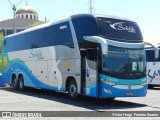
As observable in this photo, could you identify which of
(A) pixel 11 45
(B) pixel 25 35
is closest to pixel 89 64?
(B) pixel 25 35

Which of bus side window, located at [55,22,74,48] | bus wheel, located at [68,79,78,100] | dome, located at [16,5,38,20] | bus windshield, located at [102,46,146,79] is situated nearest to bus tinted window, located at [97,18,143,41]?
bus windshield, located at [102,46,146,79]

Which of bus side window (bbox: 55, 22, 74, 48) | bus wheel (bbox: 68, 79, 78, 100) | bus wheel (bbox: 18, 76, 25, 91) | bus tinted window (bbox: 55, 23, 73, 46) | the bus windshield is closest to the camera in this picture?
the bus windshield

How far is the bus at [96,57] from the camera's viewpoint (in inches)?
565

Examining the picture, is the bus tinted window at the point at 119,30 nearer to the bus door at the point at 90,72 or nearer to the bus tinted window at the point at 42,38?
the bus door at the point at 90,72

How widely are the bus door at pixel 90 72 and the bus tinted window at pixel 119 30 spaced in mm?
882

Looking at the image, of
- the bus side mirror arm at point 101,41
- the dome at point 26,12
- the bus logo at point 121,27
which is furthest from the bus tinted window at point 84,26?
the dome at point 26,12

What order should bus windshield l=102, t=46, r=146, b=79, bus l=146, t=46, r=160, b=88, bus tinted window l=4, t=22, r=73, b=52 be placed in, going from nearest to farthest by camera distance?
bus windshield l=102, t=46, r=146, b=79 < bus tinted window l=4, t=22, r=73, b=52 < bus l=146, t=46, r=160, b=88

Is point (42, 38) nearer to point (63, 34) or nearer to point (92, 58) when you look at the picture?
point (63, 34)

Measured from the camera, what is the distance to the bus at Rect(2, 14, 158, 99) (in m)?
14.4

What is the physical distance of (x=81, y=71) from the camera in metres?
15.7

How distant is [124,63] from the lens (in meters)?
14.6

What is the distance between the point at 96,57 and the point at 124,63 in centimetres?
116

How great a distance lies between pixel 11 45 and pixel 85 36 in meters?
10.6

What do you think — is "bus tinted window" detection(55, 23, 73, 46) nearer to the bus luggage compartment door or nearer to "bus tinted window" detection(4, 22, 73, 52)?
"bus tinted window" detection(4, 22, 73, 52)
